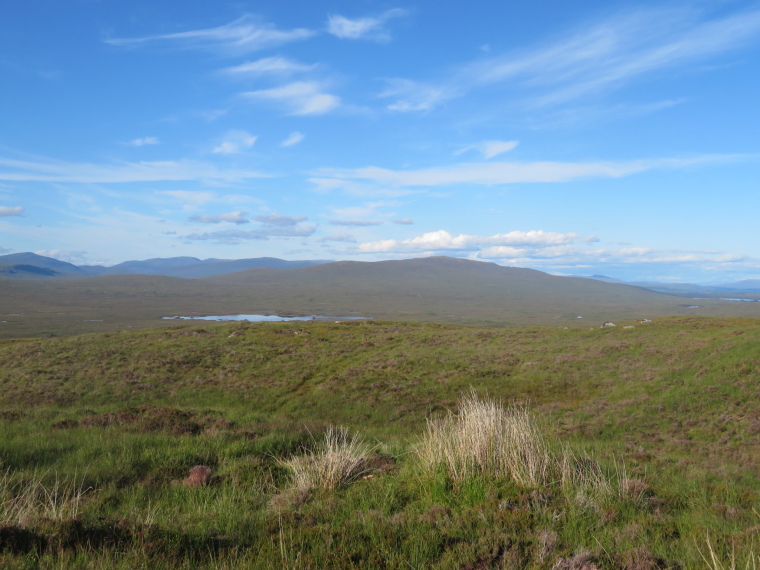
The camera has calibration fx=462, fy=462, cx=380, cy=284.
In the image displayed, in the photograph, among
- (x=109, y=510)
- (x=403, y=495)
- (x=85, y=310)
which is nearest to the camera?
(x=109, y=510)

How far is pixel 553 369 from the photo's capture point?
85.4ft

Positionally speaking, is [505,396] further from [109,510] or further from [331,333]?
[331,333]

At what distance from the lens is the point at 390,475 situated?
808 centimetres

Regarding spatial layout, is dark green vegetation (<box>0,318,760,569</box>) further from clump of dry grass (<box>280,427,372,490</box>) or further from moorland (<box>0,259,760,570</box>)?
clump of dry grass (<box>280,427,372,490</box>)

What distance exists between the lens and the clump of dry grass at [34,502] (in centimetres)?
517

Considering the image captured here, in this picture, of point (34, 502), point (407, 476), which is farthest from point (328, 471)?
point (34, 502)

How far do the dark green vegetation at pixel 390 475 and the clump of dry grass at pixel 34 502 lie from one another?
0.18 feet

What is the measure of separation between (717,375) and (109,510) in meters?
22.8

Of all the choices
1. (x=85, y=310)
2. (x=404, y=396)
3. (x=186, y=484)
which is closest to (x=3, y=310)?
(x=85, y=310)

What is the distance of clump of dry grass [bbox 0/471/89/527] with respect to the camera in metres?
5.17

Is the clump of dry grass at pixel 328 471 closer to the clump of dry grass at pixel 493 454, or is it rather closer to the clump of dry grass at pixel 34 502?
the clump of dry grass at pixel 493 454

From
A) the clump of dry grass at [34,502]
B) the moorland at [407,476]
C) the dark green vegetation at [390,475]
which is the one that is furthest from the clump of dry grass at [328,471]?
the clump of dry grass at [34,502]

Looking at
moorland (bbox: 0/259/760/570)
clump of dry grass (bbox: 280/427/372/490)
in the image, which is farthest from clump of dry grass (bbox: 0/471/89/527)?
clump of dry grass (bbox: 280/427/372/490)

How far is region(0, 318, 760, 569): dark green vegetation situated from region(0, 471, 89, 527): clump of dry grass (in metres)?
0.05
